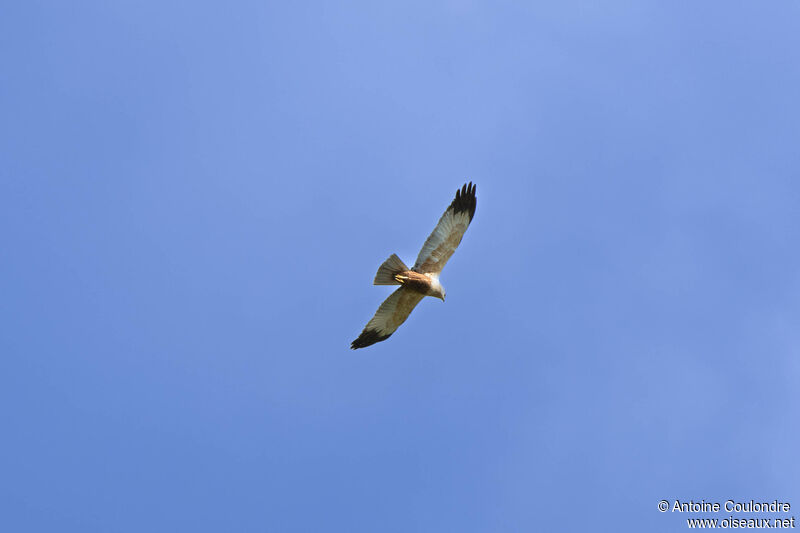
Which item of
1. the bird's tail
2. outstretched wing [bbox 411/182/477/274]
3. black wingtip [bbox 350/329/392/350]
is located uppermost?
outstretched wing [bbox 411/182/477/274]

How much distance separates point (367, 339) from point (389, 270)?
238cm

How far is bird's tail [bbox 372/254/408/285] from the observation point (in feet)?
69.7

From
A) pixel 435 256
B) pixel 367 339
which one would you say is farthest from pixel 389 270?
pixel 367 339

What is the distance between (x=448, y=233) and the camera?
2208 cm

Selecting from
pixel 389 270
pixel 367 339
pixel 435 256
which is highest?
pixel 435 256

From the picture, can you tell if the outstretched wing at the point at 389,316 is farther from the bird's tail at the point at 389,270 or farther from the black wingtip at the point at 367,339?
the bird's tail at the point at 389,270

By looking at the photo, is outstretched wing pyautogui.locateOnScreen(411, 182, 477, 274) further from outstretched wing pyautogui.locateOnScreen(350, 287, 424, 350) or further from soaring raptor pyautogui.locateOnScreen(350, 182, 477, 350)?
outstretched wing pyautogui.locateOnScreen(350, 287, 424, 350)

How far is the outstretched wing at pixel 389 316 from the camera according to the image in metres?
22.3

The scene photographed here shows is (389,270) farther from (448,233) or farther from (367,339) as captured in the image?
(367,339)

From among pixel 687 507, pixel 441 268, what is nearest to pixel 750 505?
pixel 687 507

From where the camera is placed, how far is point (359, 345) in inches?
910

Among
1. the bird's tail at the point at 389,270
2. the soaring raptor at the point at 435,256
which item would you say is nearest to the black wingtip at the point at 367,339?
the soaring raptor at the point at 435,256

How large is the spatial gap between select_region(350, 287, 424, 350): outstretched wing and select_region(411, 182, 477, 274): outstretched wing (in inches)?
25.0

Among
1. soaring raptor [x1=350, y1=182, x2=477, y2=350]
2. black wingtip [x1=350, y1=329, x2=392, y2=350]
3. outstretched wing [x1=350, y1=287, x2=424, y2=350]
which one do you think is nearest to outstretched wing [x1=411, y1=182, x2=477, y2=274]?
soaring raptor [x1=350, y1=182, x2=477, y2=350]
